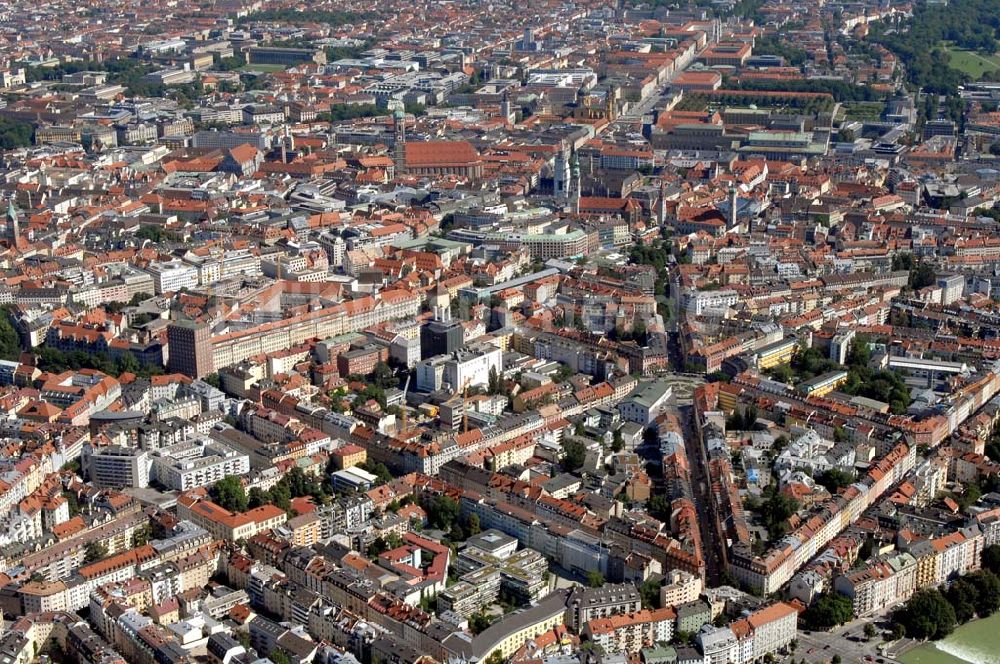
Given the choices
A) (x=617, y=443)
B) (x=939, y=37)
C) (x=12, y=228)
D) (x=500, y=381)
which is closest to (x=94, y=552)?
(x=617, y=443)

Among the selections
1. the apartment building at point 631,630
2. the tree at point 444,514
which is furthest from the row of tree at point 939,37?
the apartment building at point 631,630

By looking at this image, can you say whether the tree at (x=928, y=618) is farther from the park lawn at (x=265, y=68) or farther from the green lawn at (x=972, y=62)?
the park lawn at (x=265, y=68)

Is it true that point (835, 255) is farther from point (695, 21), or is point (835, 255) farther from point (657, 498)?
point (695, 21)

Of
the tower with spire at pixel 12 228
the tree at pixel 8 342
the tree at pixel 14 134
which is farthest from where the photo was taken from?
the tree at pixel 14 134

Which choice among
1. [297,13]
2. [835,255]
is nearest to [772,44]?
[297,13]

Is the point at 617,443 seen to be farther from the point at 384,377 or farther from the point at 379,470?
the point at 384,377

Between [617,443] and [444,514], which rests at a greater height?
[444,514]
